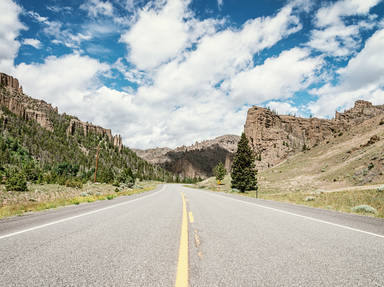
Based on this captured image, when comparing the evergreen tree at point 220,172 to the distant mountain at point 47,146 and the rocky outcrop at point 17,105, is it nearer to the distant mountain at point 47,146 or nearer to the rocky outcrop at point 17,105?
the distant mountain at point 47,146

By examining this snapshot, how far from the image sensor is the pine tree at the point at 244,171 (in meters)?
38.0

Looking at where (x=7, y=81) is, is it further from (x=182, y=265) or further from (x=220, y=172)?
(x=182, y=265)

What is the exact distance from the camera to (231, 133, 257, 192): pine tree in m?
38.0

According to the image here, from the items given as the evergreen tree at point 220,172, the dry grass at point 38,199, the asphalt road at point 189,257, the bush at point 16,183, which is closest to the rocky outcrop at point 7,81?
the evergreen tree at point 220,172

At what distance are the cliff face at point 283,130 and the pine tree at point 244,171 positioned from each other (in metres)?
62.0

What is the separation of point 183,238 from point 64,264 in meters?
2.32

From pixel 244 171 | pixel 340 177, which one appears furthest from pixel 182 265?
pixel 340 177

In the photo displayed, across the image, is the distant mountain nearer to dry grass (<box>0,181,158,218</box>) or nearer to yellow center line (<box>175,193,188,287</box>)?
dry grass (<box>0,181,158,218</box>)

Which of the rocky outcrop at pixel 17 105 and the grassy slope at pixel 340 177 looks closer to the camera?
the grassy slope at pixel 340 177

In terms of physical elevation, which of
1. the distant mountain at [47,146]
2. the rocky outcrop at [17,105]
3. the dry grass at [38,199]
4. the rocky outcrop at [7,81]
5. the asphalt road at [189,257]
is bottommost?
the dry grass at [38,199]

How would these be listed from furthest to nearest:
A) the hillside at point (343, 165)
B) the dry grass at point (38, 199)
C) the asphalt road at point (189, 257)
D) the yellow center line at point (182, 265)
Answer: the hillside at point (343, 165), the dry grass at point (38, 199), the asphalt road at point (189, 257), the yellow center line at point (182, 265)

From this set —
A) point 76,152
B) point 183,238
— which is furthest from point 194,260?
point 76,152

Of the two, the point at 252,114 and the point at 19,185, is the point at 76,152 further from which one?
the point at 19,185

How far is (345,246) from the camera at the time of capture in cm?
432
